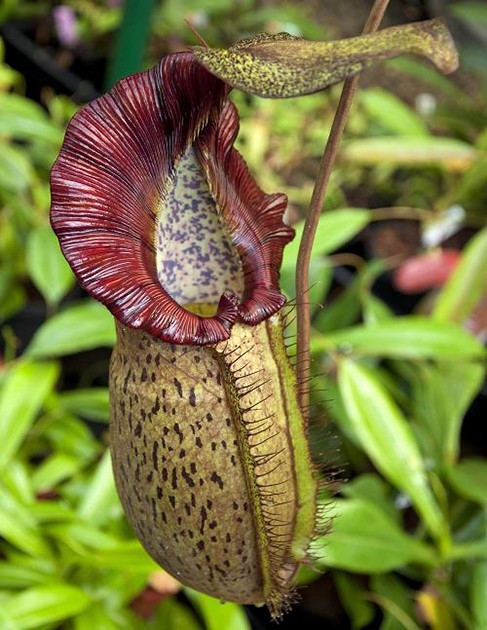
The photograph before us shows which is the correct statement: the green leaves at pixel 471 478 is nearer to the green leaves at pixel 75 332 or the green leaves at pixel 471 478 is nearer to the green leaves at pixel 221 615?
the green leaves at pixel 221 615

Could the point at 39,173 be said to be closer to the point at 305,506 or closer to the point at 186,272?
the point at 186,272

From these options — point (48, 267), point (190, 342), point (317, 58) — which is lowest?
point (48, 267)

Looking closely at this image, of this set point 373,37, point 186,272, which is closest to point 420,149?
point 186,272

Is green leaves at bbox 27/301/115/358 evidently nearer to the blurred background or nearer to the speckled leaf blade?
the blurred background

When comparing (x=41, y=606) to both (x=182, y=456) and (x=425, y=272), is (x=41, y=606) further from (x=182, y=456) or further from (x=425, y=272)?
(x=425, y=272)

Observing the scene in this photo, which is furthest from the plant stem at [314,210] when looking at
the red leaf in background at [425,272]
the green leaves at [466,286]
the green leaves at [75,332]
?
the red leaf in background at [425,272]

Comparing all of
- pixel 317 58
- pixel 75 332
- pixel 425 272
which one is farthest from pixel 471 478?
pixel 317 58

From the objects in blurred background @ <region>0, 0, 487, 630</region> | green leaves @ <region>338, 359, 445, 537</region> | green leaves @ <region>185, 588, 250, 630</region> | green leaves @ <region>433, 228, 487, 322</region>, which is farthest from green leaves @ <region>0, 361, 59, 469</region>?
green leaves @ <region>433, 228, 487, 322</region>
